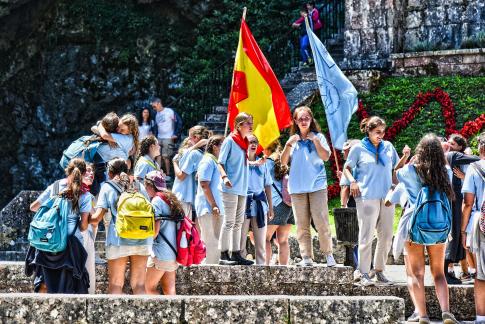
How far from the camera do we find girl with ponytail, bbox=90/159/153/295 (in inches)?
421

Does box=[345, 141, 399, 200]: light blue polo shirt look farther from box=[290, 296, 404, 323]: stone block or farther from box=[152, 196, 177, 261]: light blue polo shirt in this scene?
box=[290, 296, 404, 323]: stone block

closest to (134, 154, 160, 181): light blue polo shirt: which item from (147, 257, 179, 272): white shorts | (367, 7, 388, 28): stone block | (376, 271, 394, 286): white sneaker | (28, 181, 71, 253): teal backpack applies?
(147, 257, 179, 272): white shorts

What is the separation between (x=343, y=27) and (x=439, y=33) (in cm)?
238

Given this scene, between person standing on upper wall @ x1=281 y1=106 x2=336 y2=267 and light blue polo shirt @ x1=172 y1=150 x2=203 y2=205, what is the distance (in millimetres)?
1456

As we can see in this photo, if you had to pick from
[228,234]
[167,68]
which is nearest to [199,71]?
[167,68]

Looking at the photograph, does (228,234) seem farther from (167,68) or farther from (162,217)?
(167,68)

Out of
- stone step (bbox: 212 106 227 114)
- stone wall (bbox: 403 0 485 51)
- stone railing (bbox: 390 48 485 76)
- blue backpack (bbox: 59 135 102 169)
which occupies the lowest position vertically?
blue backpack (bbox: 59 135 102 169)

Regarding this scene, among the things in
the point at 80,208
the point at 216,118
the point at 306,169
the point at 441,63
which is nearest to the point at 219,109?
the point at 216,118

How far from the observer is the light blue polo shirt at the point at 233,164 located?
12.3 meters

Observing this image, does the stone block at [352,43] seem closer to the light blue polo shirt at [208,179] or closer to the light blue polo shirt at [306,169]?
the light blue polo shirt at [208,179]

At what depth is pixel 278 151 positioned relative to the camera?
14.5 m

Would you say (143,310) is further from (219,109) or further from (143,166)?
(219,109)

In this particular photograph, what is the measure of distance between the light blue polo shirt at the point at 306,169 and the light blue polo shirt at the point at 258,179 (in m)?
0.84

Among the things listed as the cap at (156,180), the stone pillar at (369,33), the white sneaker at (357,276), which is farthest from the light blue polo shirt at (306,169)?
the stone pillar at (369,33)
